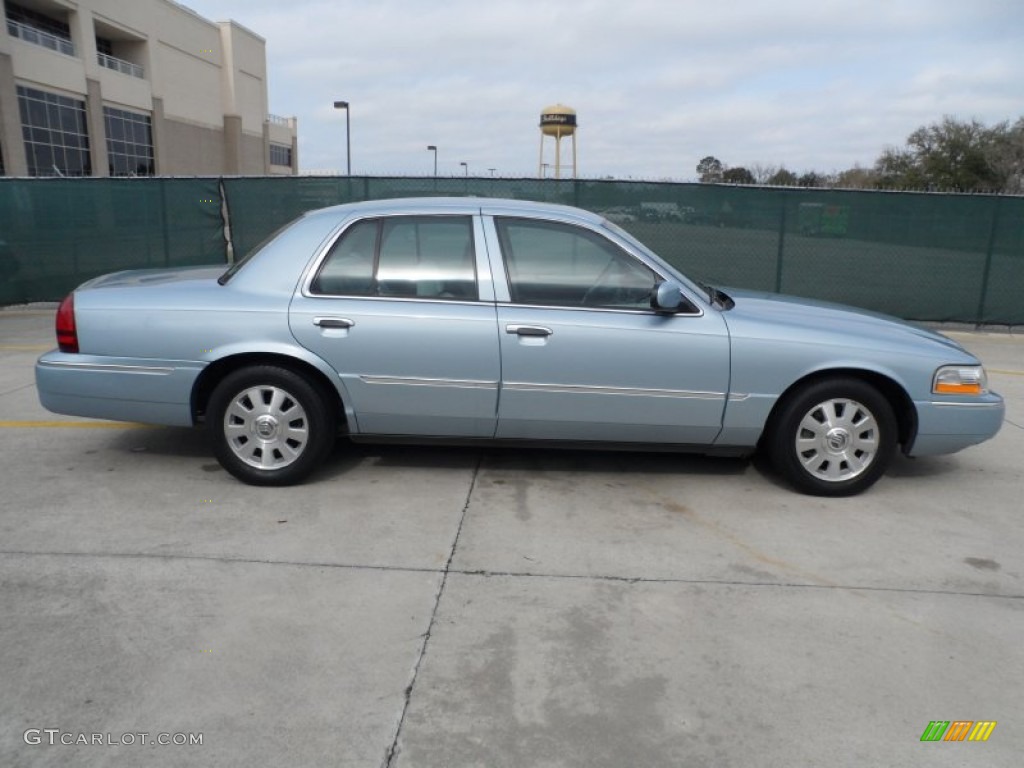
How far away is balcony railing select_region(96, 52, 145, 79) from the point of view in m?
44.5

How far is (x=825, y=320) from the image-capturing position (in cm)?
478

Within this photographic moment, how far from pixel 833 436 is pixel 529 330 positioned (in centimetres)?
186

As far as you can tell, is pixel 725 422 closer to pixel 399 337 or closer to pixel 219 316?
pixel 399 337

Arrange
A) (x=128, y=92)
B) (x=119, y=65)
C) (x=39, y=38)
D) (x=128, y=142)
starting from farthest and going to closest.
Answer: (x=128, y=142)
(x=128, y=92)
(x=119, y=65)
(x=39, y=38)

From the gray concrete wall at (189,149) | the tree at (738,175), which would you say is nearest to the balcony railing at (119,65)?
the gray concrete wall at (189,149)

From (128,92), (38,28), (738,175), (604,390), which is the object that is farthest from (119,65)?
(604,390)

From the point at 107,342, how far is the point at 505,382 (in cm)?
229

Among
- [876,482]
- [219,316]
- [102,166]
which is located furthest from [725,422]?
[102,166]

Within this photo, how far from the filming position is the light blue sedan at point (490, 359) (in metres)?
4.52

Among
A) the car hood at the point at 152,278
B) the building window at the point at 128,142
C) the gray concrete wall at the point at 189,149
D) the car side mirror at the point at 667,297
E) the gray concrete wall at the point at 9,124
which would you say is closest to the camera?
the car side mirror at the point at 667,297

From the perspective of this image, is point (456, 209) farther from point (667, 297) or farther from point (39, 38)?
point (39, 38)

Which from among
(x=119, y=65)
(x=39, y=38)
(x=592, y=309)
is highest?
(x=119, y=65)

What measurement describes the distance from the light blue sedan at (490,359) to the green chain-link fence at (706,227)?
259 inches

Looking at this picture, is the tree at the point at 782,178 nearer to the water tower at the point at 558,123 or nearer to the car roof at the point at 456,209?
the water tower at the point at 558,123
